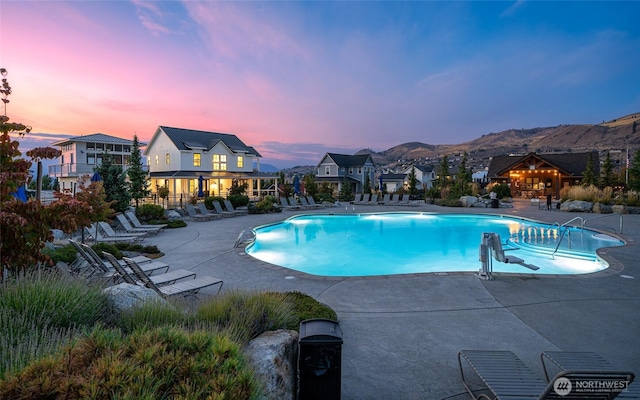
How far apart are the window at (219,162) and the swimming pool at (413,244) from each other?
15.3m

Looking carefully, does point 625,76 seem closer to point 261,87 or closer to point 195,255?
point 261,87

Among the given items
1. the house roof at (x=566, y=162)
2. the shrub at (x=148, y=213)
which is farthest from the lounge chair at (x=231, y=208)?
the house roof at (x=566, y=162)

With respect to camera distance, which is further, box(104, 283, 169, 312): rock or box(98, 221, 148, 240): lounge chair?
box(98, 221, 148, 240): lounge chair

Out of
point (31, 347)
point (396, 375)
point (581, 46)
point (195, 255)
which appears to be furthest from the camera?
point (581, 46)

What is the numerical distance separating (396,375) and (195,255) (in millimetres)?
7641

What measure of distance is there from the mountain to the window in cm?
3286

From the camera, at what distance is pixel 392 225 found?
63.7 feet

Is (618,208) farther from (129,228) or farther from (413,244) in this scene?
(129,228)

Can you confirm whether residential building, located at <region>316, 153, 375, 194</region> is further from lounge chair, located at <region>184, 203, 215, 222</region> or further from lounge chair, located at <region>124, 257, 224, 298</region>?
lounge chair, located at <region>124, 257, 224, 298</region>

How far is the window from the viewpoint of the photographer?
33031 millimetres

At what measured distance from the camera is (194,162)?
104 feet

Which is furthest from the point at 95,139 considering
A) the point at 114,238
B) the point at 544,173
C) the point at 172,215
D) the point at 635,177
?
the point at 544,173

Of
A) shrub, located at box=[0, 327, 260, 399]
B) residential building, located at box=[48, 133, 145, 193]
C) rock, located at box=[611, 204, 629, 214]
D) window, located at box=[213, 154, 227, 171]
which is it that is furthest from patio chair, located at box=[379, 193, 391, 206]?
shrub, located at box=[0, 327, 260, 399]

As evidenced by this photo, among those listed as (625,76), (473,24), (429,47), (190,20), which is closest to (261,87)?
(190,20)
